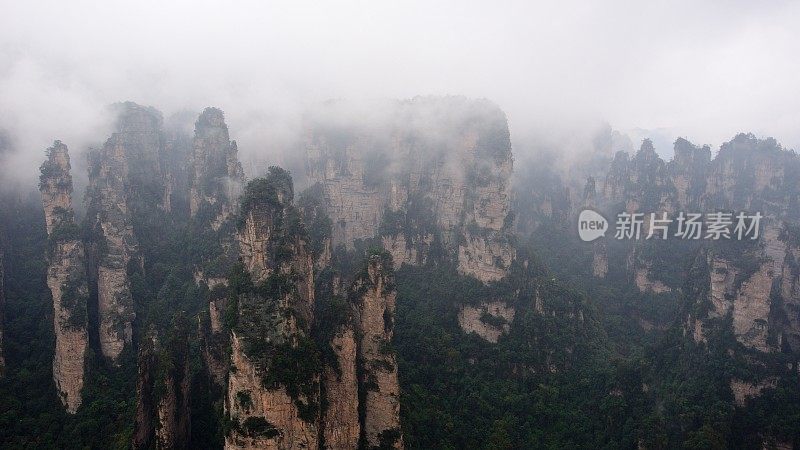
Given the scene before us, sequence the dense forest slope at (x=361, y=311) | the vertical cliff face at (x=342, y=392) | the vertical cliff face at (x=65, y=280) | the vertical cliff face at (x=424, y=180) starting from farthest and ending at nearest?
the vertical cliff face at (x=424, y=180)
the vertical cliff face at (x=65, y=280)
the dense forest slope at (x=361, y=311)
the vertical cliff face at (x=342, y=392)

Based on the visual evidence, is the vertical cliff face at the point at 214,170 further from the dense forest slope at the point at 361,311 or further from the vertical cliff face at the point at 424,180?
the vertical cliff face at the point at 424,180

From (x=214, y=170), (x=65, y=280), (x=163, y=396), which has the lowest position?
(x=163, y=396)

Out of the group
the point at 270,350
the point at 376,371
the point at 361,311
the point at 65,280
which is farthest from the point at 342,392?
the point at 65,280

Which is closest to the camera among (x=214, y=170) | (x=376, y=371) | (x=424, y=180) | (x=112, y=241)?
(x=376, y=371)

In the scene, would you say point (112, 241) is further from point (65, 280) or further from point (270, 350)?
point (270, 350)

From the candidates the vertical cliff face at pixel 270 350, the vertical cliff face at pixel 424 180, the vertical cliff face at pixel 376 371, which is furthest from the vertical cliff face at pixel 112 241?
the vertical cliff face at pixel 424 180

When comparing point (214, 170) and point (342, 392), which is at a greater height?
point (214, 170)

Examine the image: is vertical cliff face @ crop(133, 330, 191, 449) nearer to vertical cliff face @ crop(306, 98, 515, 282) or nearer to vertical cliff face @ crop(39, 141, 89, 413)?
vertical cliff face @ crop(39, 141, 89, 413)
